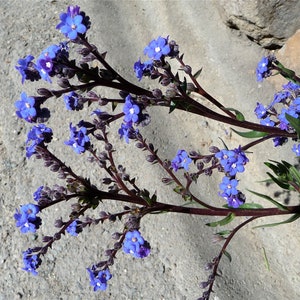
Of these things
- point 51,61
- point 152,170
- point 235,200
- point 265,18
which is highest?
point 265,18

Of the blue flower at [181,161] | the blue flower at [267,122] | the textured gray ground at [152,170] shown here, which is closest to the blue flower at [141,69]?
the blue flower at [181,161]

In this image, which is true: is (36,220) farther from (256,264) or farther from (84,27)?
(256,264)

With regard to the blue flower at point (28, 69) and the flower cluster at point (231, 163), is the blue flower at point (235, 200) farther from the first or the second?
the blue flower at point (28, 69)

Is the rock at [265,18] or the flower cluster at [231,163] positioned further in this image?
the rock at [265,18]

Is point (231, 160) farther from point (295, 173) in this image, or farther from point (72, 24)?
point (72, 24)

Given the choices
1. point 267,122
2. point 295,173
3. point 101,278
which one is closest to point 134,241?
point 101,278

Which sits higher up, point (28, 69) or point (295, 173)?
point (28, 69)
